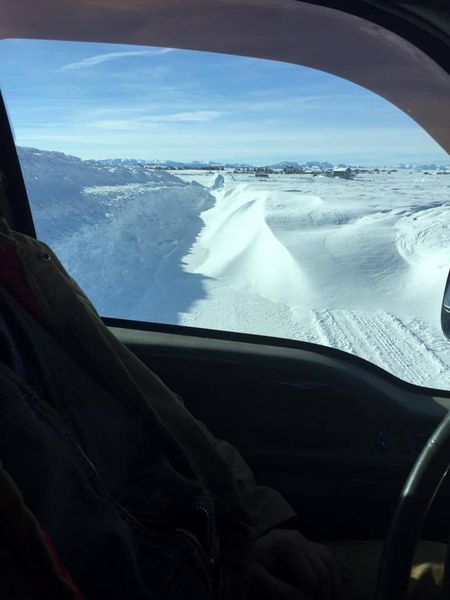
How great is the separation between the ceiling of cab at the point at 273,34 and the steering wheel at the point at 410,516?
0.80m

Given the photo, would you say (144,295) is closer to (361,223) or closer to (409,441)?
(361,223)

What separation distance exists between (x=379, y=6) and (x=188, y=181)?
1.50m

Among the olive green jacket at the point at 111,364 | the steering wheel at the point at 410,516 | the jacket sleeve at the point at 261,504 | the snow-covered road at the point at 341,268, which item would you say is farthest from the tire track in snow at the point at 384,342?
the steering wheel at the point at 410,516

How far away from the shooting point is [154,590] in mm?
1039

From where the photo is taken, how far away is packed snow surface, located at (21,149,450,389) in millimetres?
2084

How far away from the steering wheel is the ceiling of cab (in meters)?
0.80

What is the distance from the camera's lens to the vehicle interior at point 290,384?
1.56 metres

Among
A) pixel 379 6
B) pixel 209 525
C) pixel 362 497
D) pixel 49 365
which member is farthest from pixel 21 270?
pixel 362 497

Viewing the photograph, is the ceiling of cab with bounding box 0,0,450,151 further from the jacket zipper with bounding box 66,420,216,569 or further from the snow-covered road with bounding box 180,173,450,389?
the jacket zipper with bounding box 66,420,216,569

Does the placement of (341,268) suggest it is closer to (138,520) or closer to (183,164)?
(183,164)

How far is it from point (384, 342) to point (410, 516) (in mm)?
1128

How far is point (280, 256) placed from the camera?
2430mm

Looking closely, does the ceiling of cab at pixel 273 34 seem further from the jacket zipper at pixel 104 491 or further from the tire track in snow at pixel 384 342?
the jacket zipper at pixel 104 491

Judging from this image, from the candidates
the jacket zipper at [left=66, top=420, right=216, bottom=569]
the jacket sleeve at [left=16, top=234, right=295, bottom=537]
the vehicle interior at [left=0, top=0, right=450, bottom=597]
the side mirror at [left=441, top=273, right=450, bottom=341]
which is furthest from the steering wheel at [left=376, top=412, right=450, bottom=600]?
the vehicle interior at [left=0, top=0, right=450, bottom=597]
